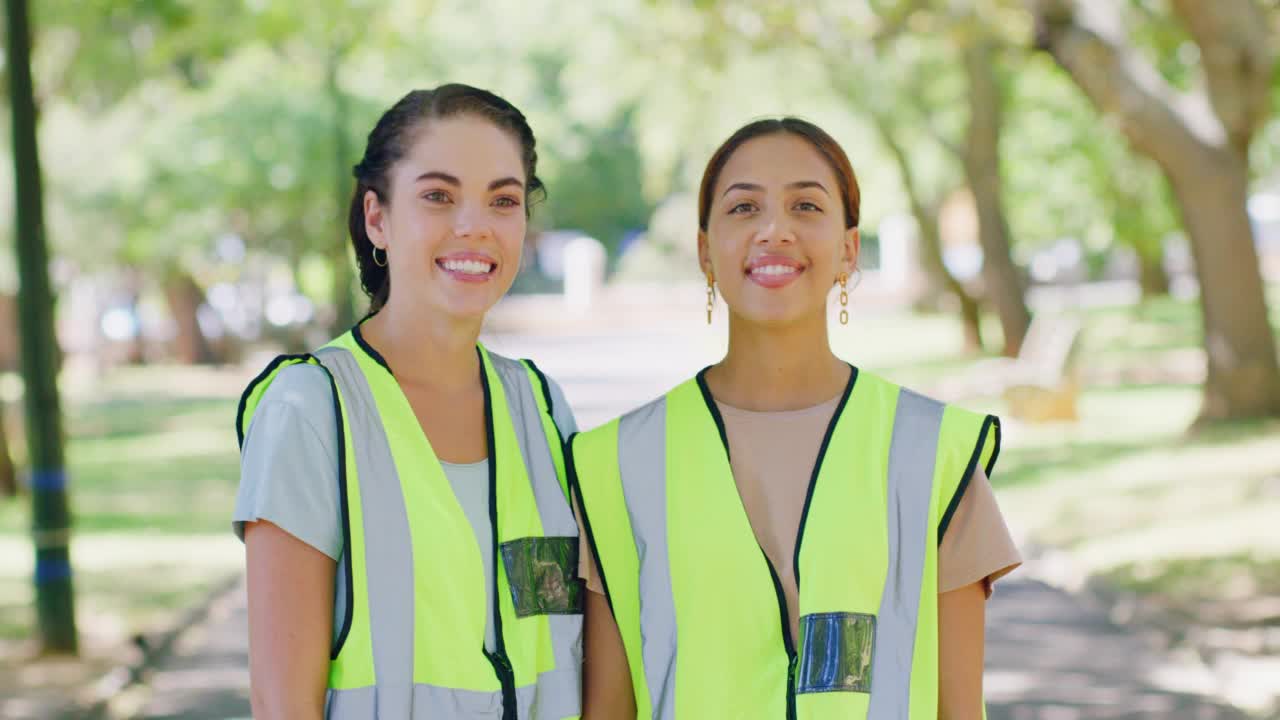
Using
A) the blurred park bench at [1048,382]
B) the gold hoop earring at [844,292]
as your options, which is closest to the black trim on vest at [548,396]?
the gold hoop earring at [844,292]

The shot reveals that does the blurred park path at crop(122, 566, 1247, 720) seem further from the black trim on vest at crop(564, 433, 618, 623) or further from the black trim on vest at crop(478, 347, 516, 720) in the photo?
the black trim on vest at crop(478, 347, 516, 720)

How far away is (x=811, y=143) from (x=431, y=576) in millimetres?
1171

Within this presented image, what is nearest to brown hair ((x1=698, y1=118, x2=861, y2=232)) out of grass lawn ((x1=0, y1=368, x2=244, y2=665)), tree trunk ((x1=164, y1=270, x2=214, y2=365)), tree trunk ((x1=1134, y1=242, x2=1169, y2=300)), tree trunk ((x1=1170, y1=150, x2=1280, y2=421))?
grass lawn ((x1=0, y1=368, x2=244, y2=665))

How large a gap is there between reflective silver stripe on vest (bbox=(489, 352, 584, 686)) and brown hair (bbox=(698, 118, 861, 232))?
515 mm

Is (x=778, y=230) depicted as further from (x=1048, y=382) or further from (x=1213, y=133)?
(x=1048, y=382)

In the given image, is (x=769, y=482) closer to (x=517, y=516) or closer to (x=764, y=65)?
(x=517, y=516)

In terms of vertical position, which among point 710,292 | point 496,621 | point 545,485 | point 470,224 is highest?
point 470,224

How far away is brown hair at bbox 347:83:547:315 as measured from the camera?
3232 mm

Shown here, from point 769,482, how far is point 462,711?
29.7 inches

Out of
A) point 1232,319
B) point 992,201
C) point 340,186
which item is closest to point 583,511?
point 1232,319

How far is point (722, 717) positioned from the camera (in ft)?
10.3

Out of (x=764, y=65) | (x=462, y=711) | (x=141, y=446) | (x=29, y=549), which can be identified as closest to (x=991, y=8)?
(x=29, y=549)

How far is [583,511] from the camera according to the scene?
11.0 feet

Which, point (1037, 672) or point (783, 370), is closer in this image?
point (783, 370)
